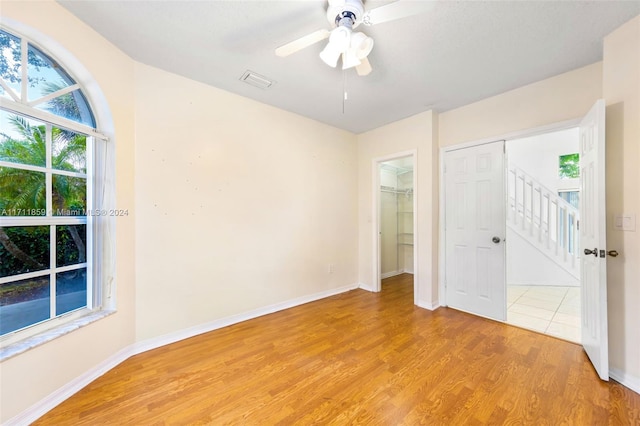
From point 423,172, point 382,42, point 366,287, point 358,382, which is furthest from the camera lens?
point 366,287

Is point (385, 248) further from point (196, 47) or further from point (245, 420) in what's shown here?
point (196, 47)

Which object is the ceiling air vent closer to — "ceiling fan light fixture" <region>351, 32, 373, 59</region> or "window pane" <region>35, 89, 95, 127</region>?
"ceiling fan light fixture" <region>351, 32, 373, 59</region>

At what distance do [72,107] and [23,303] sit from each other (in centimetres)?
144

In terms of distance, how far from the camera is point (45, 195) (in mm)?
1706

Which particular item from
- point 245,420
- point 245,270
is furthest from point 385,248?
point 245,420

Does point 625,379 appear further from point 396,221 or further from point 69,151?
A: point 69,151

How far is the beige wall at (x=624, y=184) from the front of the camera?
173 centimetres

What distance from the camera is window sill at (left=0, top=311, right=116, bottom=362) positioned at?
140 cm

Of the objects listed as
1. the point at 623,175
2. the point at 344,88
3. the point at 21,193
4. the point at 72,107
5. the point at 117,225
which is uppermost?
the point at 344,88

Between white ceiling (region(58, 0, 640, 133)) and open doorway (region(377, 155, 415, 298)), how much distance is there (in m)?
2.18

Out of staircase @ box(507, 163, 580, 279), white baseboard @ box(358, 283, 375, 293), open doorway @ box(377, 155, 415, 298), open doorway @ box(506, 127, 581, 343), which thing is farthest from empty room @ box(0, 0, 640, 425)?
open doorway @ box(377, 155, 415, 298)

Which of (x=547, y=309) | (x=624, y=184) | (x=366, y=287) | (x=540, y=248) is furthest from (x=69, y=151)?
(x=540, y=248)

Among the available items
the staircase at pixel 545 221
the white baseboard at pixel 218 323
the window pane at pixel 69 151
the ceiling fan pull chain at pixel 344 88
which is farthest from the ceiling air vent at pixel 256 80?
the staircase at pixel 545 221

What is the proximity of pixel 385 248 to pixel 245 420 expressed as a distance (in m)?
3.80
